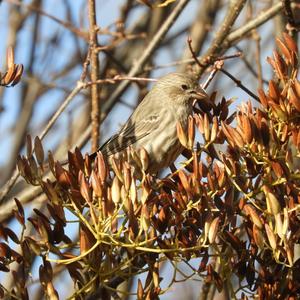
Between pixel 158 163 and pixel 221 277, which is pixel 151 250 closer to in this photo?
pixel 221 277

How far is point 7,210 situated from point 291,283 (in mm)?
3223

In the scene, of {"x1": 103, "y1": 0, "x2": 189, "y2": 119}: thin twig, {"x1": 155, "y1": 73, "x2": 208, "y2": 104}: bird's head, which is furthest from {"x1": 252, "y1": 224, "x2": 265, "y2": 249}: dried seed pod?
{"x1": 103, "y1": 0, "x2": 189, "y2": 119}: thin twig

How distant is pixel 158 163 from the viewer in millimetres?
7121

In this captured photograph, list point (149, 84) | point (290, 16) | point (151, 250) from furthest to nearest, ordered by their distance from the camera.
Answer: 1. point (149, 84)
2. point (290, 16)
3. point (151, 250)

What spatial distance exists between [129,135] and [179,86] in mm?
914

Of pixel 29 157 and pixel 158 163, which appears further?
pixel 158 163

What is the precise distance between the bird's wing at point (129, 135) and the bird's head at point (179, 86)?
322mm

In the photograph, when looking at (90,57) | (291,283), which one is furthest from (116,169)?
(90,57)

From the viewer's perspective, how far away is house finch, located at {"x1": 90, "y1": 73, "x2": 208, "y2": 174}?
23.6 ft

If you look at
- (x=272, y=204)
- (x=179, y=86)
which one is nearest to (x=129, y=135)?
(x=179, y=86)

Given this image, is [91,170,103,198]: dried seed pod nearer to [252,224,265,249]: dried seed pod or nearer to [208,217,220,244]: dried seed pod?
[208,217,220,244]: dried seed pod

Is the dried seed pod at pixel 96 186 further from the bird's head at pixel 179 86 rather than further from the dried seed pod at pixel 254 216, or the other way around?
the bird's head at pixel 179 86

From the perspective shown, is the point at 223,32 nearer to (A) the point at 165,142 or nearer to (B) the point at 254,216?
(A) the point at 165,142

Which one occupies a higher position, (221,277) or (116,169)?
(116,169)
